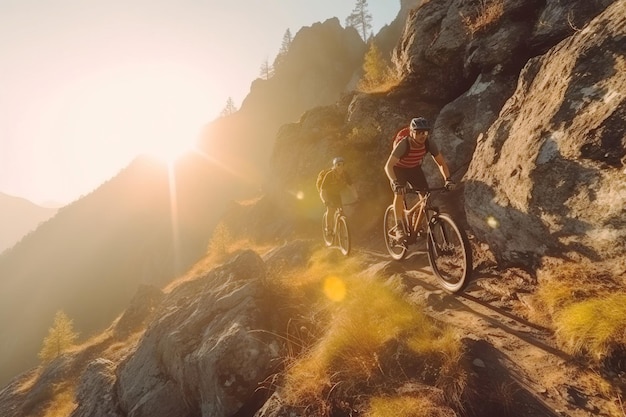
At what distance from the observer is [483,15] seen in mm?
13500

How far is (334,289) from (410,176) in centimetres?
409

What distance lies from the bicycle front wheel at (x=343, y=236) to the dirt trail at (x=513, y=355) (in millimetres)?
6017

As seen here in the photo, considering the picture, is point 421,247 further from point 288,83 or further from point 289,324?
point 288,83

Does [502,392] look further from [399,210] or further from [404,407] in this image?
[399,210]

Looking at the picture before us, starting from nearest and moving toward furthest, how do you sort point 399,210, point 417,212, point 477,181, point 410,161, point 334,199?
point 477,181, point 417,212, point 410,161, point 399,210, point 334,199

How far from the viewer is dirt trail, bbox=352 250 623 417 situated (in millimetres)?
4082

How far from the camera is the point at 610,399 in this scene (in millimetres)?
3930

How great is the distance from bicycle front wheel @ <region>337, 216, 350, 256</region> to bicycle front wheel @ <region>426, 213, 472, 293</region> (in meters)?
5.67

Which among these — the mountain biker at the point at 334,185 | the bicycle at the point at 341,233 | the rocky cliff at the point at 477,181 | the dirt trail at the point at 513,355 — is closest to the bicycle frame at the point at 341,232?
the bicycle at the point at 341,233

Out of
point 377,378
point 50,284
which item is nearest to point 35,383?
point 377,378

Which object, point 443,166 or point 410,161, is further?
point 410,161

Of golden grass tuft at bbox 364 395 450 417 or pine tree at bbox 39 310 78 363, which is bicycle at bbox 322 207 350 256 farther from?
pine tree at bbox 39 310 78 363

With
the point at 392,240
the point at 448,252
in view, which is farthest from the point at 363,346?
the point at 392,240

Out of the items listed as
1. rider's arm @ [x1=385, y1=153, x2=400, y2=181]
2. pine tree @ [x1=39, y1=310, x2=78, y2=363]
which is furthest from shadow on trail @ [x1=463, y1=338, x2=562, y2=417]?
pine tree @ [x1=39, y1=310, x2=78, y2=363]
